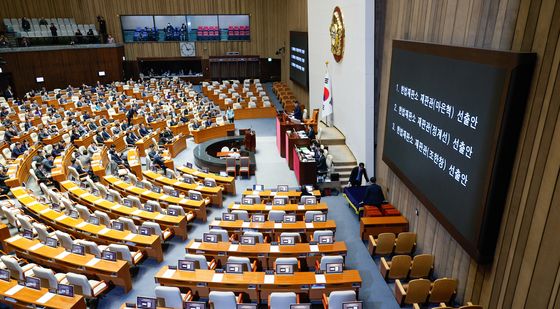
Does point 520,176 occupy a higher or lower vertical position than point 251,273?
higher

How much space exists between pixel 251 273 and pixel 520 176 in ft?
16.6

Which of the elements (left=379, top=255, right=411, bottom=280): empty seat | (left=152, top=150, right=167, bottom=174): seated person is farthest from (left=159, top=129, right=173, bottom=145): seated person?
(left=379, top=255, right=411, bottom=280): empty seat

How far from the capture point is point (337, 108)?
653 inches

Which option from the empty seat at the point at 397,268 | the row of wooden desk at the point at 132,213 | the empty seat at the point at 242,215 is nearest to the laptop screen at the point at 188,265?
the row of wooden desk at the point at 132,213

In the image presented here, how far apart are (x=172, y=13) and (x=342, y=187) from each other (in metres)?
26.8

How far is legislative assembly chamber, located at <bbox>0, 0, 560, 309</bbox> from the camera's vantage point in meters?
5.80

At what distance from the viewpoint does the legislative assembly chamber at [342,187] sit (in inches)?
229

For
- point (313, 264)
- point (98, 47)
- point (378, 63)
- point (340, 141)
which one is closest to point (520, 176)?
point (313, 264)

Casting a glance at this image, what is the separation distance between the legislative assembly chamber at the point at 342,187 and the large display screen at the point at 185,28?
14882 mm

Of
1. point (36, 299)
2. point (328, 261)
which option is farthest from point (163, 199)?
point (328, 261)

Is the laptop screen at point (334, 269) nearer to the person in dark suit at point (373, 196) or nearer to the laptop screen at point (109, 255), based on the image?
the person in dark suit at point (373, 196)

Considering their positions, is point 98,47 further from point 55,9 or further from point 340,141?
point 340,141

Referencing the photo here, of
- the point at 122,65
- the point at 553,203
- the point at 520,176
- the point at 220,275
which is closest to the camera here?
the point at 553,203

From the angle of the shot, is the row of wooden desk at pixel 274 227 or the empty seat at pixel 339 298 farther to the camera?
the row of wooden desk at pixel 274 227
